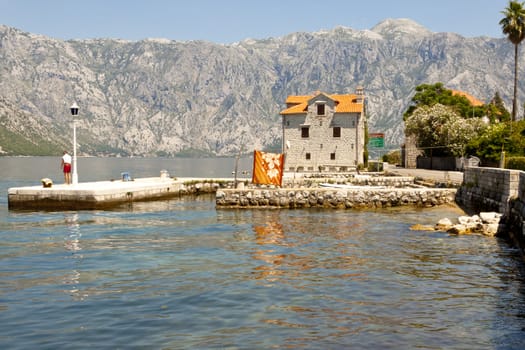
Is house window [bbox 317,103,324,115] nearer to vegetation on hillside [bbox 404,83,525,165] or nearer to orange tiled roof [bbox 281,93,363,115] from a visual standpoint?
orange tiled roof [bbox 281,93,363,115]

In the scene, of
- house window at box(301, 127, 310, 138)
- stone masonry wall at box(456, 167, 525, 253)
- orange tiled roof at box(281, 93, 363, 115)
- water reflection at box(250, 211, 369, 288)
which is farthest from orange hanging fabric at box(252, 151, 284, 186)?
house window at box(301, 127, 310, 138)

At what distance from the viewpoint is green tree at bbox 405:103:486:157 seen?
213 ft

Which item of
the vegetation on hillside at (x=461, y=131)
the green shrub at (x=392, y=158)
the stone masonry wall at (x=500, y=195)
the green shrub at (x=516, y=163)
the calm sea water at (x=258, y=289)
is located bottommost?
the calm sea water at (x=258, y=289)

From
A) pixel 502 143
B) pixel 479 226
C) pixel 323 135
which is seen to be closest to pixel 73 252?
pixel 479 226

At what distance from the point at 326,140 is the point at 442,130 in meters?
15.5

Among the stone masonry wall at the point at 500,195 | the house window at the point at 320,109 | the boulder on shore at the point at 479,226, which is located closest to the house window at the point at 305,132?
the house window at the point at 320,109

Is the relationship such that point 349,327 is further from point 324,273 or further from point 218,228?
point 218,228

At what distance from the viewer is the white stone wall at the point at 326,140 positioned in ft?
247

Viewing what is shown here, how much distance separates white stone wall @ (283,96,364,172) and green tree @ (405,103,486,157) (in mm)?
8026

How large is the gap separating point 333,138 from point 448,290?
203ft

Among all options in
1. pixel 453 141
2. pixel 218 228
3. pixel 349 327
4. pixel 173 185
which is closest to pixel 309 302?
pixel 349 327

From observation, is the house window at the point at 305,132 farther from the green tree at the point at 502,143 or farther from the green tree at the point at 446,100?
the green tree at the point at 502,143

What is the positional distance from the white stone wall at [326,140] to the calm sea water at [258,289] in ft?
161

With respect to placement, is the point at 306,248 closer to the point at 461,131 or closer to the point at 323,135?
the point at 461,131
